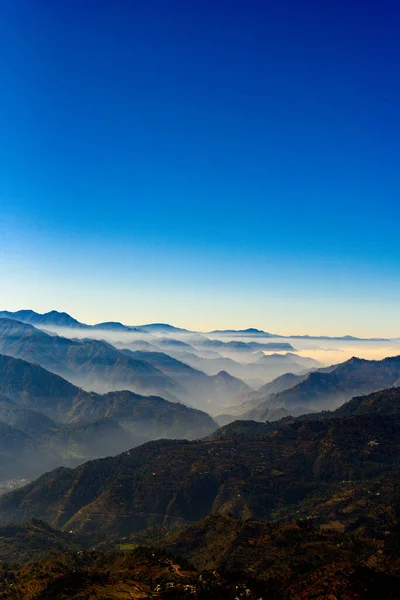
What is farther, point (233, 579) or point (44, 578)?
point (44, 578)

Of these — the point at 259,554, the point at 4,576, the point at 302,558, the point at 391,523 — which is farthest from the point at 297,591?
the point at 391,523

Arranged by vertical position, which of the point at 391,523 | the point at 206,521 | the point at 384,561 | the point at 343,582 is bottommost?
the point at 206,521

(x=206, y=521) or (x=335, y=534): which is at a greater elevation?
(x=335, y=534)

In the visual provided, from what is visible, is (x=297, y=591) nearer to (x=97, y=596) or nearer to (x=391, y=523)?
(x=97, y=596)

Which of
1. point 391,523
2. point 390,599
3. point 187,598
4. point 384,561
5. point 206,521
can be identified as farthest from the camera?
point 206,521

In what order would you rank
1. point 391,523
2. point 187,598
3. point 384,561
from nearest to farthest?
point 187,598, point 384,561, point 391,523

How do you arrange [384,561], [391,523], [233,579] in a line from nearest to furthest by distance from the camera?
[233,579], [384,561], [391,523]

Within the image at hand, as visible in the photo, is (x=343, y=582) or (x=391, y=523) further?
(x=391, y=523)

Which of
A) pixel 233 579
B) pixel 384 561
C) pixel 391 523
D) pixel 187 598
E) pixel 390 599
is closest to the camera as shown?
pixel 390 599

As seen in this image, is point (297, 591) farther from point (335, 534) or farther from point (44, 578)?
point (335, 534)

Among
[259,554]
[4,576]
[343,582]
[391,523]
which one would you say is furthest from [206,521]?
[343,582]
